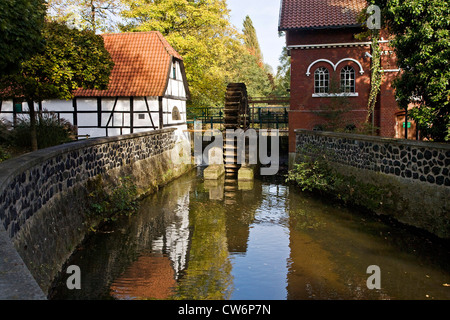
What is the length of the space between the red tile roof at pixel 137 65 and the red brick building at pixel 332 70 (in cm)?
584

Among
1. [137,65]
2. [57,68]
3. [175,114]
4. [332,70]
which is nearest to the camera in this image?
[57,68]

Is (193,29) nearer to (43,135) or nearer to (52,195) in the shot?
(43,135)

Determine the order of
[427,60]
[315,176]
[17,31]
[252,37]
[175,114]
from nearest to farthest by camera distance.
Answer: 1. [17,31]
2. [427,60]
3. [315,176]
4. [175,114]
5. [252,37]

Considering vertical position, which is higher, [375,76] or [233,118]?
[375,76]

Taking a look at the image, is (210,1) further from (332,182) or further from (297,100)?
(332,182)

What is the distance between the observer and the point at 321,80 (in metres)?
20.2

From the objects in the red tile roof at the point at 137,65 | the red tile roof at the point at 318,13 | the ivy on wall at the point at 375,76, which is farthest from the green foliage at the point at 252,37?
the ivy on wall at the point at 375,76

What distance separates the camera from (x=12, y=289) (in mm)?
2641

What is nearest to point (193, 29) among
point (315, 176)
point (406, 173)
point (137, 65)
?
point (137, 65)

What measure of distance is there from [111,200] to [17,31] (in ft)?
13.4

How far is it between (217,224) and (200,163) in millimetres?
12868

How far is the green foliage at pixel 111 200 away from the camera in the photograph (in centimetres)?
904
